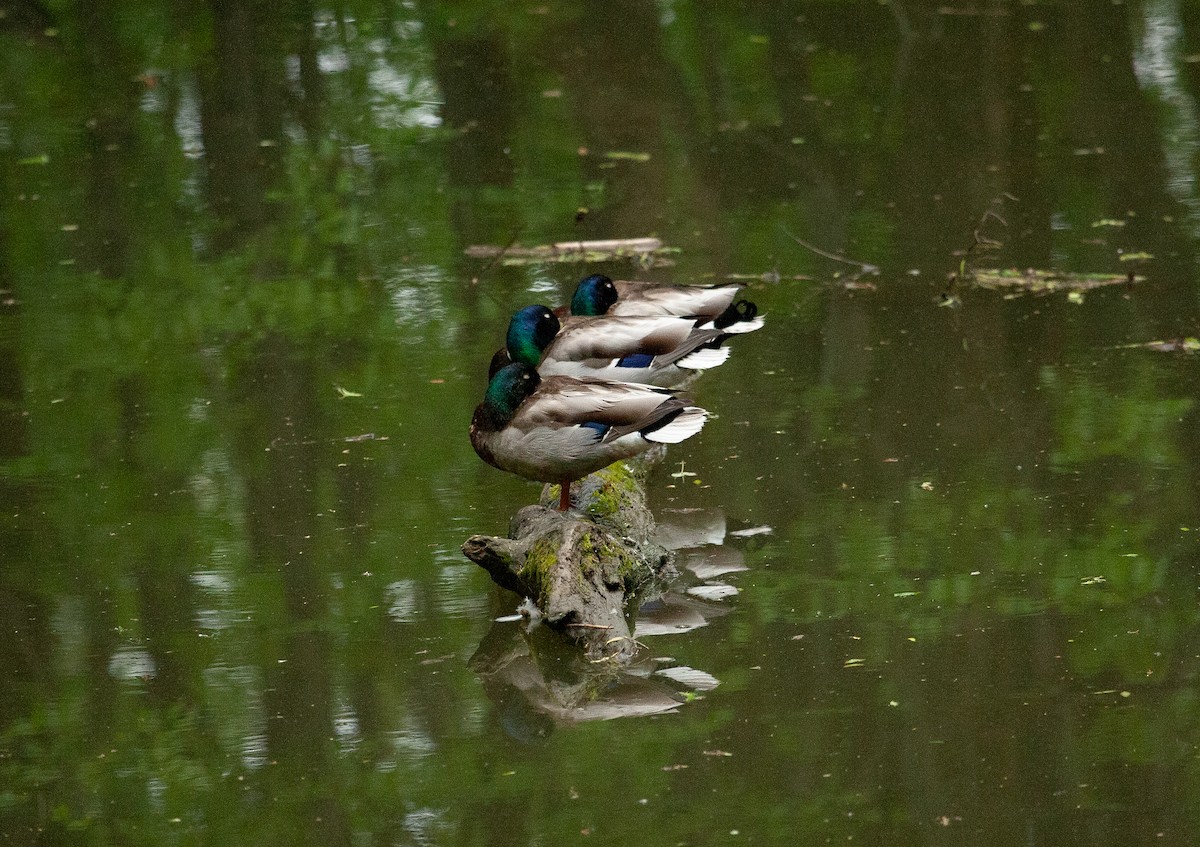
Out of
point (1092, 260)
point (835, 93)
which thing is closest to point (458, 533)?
point (1092, 260)

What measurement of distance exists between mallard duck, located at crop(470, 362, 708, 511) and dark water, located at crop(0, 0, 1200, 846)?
52 cm

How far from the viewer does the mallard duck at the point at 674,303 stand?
7.71m

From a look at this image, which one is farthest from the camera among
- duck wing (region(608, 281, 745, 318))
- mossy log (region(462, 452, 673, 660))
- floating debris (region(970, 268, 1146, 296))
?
floating debris (region(970, 268, 1146, 296))

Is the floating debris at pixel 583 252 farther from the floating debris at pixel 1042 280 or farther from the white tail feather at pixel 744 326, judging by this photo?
the white tail feather at pixel 744 326

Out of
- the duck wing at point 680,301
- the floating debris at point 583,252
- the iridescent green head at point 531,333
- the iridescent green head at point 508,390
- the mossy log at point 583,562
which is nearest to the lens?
the mossy log at point 583,562

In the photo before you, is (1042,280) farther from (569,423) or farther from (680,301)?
(569,423)

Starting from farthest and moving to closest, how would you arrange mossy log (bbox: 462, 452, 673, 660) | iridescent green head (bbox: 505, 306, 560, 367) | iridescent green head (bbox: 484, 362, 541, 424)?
iridescent green head (bbox: 505, 306, 560, 367), iridescent green head (bbox: 484, 362, 541, 424), mossy log (bbox: 462, 452, 673, 660)

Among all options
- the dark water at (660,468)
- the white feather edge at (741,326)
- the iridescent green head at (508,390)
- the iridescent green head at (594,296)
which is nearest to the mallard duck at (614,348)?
the white feather edge at (741,326)

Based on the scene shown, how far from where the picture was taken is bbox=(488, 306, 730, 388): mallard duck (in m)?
7.32

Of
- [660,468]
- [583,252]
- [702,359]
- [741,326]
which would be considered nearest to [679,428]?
[660,468]

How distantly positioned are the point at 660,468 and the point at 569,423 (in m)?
1.29

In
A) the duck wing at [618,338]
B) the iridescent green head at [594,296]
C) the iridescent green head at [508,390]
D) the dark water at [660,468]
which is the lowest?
the dark water at [660,468]

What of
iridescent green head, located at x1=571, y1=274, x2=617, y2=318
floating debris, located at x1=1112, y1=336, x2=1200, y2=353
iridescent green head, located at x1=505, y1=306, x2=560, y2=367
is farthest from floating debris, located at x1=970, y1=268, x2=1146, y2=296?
iridescent green head, located at x1=505, y1=306, x2=560, y2=367

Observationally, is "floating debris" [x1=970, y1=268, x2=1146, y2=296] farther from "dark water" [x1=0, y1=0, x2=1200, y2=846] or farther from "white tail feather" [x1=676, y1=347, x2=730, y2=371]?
A: "white tail feather" [x1=676, y1=347, x2=730, y2=371]
